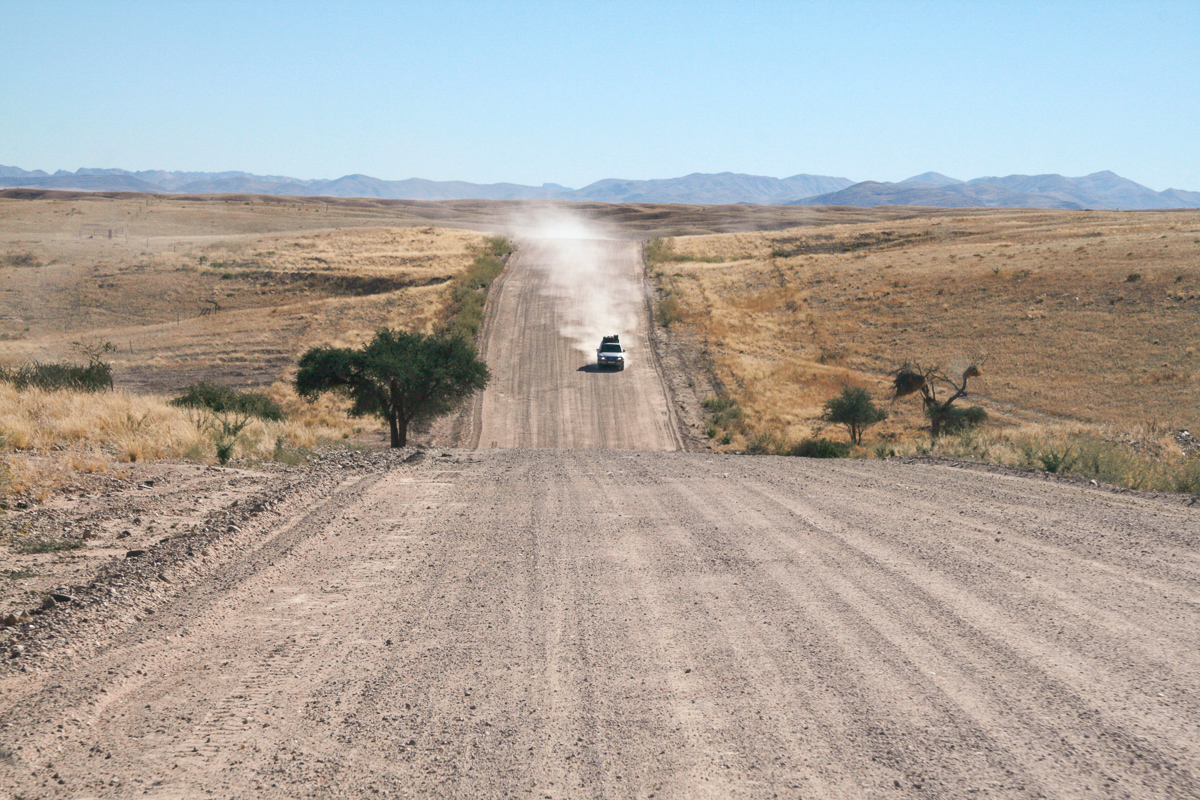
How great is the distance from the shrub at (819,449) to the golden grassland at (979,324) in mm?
2200

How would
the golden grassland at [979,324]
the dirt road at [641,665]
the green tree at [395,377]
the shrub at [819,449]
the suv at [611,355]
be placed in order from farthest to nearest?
1. the suv at [611,355]
2. the golden grassland at [979,324]
3. the shrub at [819,449]
4. the green tree at [395,377]
5. the dirt road at [641,665]

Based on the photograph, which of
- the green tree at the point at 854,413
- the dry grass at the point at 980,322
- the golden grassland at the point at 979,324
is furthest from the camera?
the dry grass at the point at 980,322

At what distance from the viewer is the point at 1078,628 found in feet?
24.2

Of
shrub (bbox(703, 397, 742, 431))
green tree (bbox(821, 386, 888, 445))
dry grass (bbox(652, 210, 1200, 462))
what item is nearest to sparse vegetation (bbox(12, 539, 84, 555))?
dry grass (bbox(652, 210, 1200, 462))

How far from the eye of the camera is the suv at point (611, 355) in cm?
4147

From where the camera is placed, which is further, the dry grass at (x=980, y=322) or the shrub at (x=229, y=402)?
the dry grass at (x=980, y=322)

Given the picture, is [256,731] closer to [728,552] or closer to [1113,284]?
[728,552]

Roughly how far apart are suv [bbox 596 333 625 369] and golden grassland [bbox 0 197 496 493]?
41.6 ft

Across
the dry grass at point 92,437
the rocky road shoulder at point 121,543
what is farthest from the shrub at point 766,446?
the rocky road shoulder at point 121,543

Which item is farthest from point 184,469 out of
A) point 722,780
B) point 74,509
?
point 722,780

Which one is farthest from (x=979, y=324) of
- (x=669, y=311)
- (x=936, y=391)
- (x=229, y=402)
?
(x=229, y=402)

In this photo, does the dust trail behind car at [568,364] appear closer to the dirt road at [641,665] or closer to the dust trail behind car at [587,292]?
the dust trail behind car at [587,292]

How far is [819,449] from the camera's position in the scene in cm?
2844

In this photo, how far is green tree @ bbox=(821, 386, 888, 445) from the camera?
3228 cm
